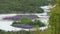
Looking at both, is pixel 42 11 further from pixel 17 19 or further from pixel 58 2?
pixel 58 2

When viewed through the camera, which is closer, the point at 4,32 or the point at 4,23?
the point at 4,32

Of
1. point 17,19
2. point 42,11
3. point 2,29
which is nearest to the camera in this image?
point 2,29

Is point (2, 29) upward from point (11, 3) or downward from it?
downward

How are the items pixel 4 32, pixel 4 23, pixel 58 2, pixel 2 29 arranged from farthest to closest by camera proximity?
1. pixel 4 23
2. pixel 2 29
3. pixel 4 32
4. pixel 58 2

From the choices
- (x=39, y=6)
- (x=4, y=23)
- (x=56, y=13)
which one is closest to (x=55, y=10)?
(x=56, y=13)

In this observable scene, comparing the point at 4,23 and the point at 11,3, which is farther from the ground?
the point at 11,3

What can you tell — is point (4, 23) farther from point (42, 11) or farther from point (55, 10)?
point (55, 10)

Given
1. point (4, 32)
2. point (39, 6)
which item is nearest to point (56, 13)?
point (4, 32)

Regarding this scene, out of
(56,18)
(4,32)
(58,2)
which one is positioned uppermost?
(58,2)

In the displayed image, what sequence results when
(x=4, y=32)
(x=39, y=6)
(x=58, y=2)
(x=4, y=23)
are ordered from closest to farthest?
(x=58, y=2) → (x=4, y=32) → (x=4, y=23) → (x=39, y=6)
